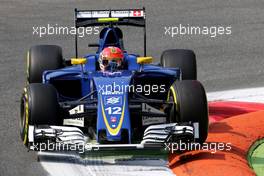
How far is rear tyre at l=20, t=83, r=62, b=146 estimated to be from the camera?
10.9m

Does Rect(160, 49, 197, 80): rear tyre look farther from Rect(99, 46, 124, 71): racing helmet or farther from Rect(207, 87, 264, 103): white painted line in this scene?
Rect(207, 87, 264, 103): white painted line

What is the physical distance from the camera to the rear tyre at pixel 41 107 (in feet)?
35.9

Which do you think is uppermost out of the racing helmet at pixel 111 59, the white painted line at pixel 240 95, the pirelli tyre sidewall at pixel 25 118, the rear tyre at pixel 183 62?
the racing helmet at pixel 111 59

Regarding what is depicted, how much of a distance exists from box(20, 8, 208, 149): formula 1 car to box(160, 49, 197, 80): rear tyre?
1.50 feet

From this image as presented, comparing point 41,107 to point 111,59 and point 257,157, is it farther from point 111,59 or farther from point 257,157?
point 257,157

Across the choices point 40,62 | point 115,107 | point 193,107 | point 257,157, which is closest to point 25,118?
point 115,107

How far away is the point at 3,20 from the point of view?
21547mm

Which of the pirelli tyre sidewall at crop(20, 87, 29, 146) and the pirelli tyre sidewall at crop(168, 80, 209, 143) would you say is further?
the pirelli tyre sidewall at crop(20, 87, 29, 146)

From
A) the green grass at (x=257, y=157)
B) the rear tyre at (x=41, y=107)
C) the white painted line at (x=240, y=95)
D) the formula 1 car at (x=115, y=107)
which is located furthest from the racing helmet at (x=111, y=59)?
the white painted line at (x=240, y=95)

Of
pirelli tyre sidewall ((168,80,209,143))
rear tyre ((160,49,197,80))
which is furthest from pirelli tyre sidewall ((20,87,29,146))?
rear tyre ((160,49,197,80))

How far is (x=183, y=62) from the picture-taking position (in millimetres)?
13078

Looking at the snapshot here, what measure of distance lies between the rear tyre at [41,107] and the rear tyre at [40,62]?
1.81m

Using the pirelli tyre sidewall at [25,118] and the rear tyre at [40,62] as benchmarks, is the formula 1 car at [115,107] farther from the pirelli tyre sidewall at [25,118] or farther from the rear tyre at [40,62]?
the rear tyre at [40,62]

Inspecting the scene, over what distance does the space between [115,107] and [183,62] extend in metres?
2.31
